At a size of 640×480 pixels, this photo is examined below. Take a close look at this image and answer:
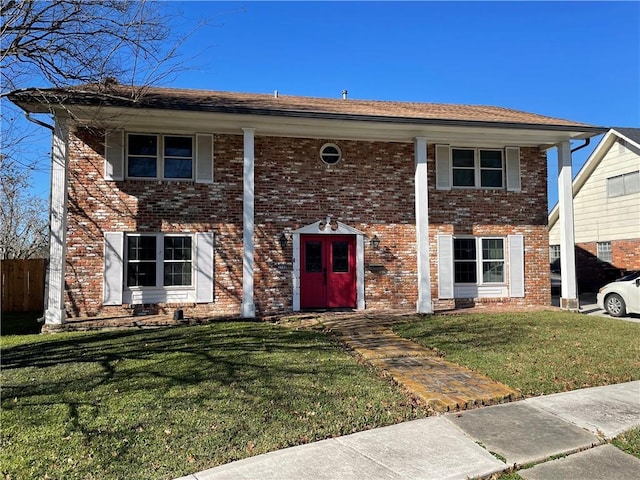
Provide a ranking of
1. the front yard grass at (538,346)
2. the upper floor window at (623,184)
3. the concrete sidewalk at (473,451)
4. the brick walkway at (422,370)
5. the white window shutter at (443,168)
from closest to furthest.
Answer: the concrete sidewalk at (473,451) → the brick walkway at (422,370) → the front yard grass at (538,346) → the white window shutter at (443,168) → the upper floor window at (623,184)

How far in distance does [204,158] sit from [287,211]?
2.54m

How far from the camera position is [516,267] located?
12.7 m

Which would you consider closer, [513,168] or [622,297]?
[622,297]

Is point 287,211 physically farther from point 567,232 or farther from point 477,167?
point 567,232

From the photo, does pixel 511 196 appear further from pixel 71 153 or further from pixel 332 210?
pixel 71 153

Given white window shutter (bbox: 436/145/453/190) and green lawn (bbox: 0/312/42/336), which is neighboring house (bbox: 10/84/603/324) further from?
green lawn (bbox: 0/312/42/336)

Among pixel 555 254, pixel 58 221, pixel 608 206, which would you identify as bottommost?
pixel 555 254

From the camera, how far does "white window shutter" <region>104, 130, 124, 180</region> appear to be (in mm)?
10930

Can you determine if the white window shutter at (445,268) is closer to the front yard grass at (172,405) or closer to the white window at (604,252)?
the front yard grass at (172,405)

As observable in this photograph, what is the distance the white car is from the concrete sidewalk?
334 inches

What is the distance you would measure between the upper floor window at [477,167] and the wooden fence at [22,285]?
43.7ft

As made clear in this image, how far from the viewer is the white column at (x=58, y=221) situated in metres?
9.78

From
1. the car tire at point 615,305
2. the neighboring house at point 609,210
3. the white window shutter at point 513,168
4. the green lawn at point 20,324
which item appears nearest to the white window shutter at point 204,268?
the green lawn at point 20,324

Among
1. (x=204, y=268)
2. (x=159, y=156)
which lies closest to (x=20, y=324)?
(x=204, y=268)
